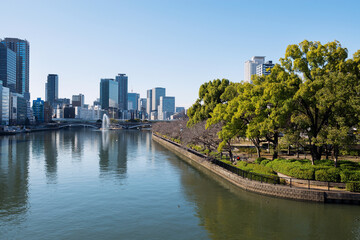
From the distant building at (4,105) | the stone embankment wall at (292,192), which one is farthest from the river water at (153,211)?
the distant building at (4,105)

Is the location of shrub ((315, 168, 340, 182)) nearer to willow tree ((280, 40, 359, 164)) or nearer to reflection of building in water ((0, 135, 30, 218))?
willow tree ((280, 40, 359, 164))

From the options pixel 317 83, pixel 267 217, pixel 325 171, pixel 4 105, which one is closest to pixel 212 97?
pixel 317 83

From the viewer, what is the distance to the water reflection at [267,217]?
66.7ft

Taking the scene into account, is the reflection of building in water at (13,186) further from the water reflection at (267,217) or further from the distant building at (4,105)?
the distant building at (4,105)

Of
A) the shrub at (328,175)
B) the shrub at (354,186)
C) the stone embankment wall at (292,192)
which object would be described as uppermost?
the shrub at (328,175)

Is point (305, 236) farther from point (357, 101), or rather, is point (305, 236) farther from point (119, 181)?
point (119, 181)

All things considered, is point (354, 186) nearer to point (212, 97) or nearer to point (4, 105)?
point (212, 97)

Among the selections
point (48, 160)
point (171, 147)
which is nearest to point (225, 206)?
point (48, 160)

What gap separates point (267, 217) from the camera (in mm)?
23406

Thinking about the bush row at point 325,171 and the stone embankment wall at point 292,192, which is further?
the bush row at point 325,171

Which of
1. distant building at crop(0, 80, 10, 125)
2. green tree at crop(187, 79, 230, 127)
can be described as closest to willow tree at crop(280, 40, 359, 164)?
green tree at crop(187, 79, 230, 127)

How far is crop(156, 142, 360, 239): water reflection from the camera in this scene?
66.7 feet

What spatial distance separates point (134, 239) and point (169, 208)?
6.74 m

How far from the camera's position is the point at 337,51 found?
31688 mm
